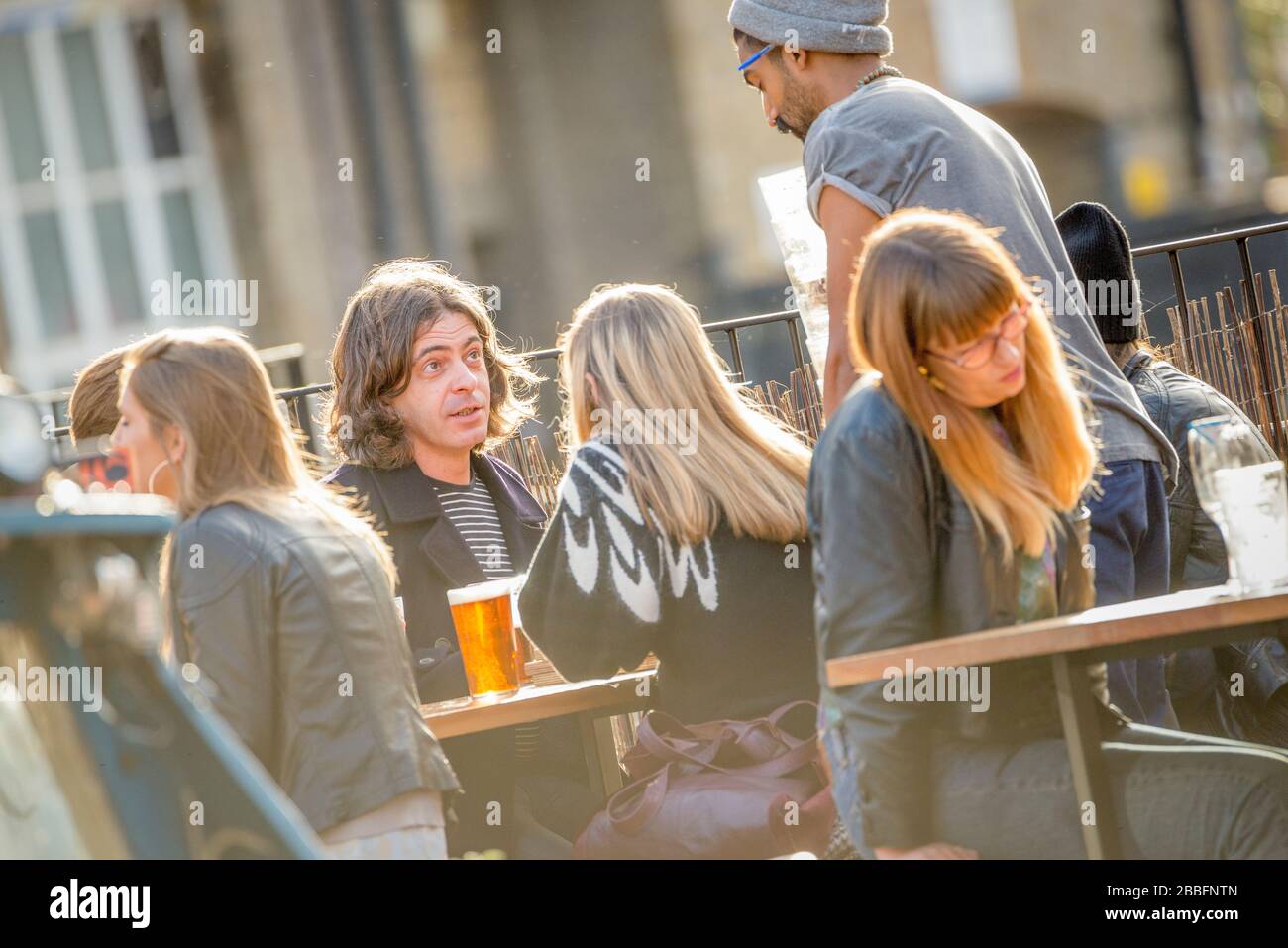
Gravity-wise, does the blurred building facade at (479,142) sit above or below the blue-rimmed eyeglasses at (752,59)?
above

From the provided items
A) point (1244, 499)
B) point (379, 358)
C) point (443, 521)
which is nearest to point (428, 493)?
point (443, 521)

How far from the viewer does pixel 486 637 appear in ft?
10.9

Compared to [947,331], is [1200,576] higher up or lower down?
lower down

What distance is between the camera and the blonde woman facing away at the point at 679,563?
3.17 meters

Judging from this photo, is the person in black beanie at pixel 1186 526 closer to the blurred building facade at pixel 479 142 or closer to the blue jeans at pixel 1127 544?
the blue jeans at pixel 1127 544

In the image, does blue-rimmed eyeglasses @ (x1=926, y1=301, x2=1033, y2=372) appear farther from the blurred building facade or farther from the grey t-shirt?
the blurred building facade

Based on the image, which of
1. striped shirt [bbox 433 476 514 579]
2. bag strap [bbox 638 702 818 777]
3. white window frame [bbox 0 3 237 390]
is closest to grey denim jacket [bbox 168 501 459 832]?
bag strap [bbox 638 702 818 777]

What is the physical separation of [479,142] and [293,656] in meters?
9.19

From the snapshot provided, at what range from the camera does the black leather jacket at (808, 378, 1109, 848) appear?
227cm

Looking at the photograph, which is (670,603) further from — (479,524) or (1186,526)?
(1186,526)

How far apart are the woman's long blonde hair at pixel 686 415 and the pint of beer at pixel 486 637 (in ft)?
1.30

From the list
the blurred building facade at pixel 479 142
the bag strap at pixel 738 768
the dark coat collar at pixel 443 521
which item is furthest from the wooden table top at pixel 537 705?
the blurred building facade at pixel 479 142

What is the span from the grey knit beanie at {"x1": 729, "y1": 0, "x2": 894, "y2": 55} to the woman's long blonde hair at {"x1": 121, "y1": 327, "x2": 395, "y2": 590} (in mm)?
1255
